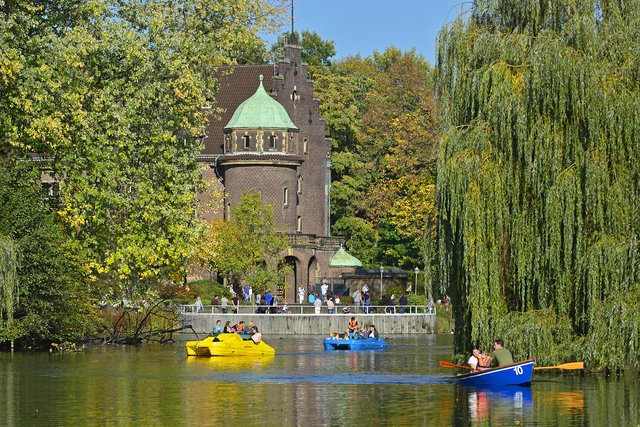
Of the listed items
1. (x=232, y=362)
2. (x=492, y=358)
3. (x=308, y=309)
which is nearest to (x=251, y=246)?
(x=308, y=309)

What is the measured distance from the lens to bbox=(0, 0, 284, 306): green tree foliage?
45781 millimetres

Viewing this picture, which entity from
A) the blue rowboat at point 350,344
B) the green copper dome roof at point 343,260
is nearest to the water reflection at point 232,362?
the blue rowboat at point 350,344

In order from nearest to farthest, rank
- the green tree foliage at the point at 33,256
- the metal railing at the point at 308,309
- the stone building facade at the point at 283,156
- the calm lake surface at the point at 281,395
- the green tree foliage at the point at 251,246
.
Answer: the calm lake surface at the point at 281,395, the green tree foliage at the point at 33,256, the metal railing at the point at 308,309, the green tree foliage at the point at 251,246, the stone building facade at the point at 283,156

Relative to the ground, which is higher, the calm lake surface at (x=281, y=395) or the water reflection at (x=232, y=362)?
the water reflection at (x=232, y=362)

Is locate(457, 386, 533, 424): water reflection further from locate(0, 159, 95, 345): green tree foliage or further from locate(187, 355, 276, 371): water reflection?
locate(0, 159, 95, 345): green tree foliage

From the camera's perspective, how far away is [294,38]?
98.7 m

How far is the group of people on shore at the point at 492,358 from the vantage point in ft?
114

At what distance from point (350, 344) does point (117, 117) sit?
1638cm

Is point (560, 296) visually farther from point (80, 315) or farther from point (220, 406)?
point (80, 315)

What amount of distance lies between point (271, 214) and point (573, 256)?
5115 cm

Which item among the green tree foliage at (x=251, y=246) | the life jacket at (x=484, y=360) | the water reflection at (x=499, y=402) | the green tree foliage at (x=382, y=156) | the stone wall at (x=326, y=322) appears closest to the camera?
the water reflection at (x=499, y=402)

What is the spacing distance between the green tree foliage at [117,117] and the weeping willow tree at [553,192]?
46.1ft

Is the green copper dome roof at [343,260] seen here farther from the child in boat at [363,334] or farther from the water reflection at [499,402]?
the water reflection at [499,402]

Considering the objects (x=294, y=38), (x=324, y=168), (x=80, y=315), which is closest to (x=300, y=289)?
(x=324, y=168)
